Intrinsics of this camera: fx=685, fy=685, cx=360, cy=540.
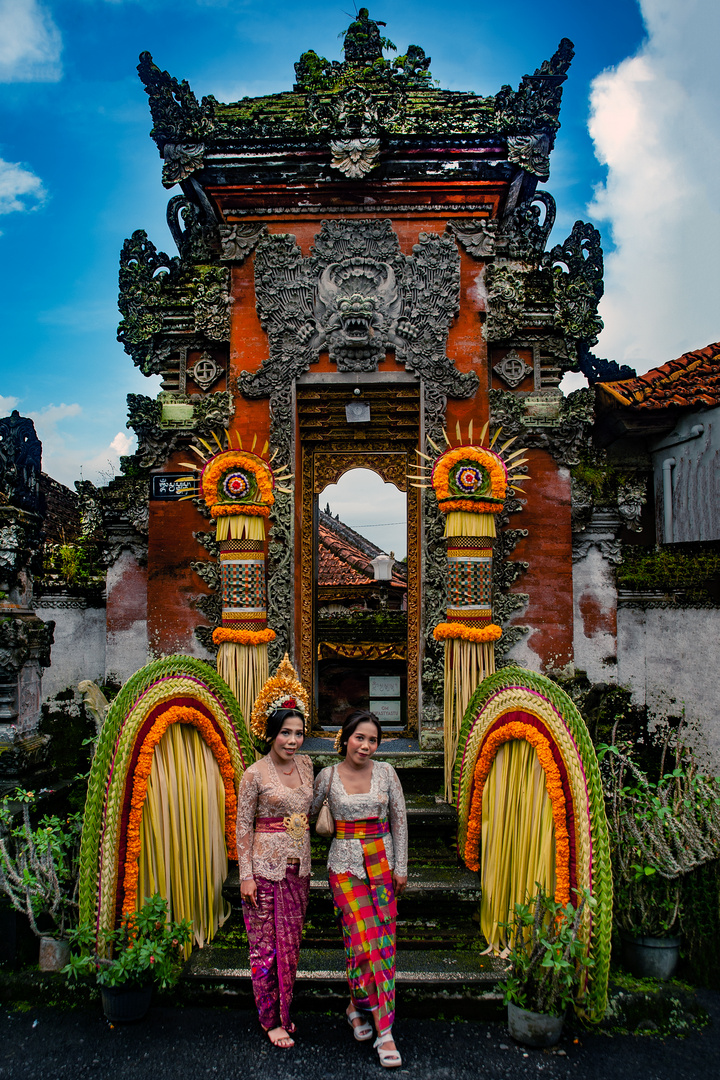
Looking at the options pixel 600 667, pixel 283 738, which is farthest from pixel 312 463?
pixel 283 738

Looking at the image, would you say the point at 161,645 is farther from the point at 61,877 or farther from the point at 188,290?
the point at 188,290

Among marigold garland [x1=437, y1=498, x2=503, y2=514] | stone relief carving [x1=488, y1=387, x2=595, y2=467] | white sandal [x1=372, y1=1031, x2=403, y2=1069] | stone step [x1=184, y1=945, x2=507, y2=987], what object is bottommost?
white sandal [x1=372, y1=1031, x2=403, y2=1069]

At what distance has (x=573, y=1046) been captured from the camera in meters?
3.83

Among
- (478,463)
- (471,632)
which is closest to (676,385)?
(478,463)

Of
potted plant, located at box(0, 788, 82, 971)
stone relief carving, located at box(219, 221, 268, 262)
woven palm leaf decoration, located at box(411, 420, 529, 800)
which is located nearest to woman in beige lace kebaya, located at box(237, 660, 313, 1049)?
potted plant, located at box(0, 788, 82, 971)

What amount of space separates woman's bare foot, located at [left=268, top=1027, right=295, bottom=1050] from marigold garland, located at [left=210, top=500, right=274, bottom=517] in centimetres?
377

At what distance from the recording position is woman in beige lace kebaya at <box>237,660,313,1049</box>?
384 centimetres

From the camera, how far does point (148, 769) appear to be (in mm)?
4160

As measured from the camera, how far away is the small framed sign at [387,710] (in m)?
10.4

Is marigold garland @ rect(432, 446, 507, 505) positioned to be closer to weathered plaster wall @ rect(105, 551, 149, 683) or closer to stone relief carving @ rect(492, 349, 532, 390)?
stone relief carving @ rect(492, 349, 532, 390)

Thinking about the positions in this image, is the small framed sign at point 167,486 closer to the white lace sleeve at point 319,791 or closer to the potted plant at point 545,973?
the white lace sleeve at point 319,791

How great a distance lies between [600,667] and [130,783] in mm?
4987

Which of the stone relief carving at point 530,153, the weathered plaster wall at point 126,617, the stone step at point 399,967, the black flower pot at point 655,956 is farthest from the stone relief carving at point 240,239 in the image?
the black flower pot at point 655,956

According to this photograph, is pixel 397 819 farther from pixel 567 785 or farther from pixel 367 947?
pixel 567 785
